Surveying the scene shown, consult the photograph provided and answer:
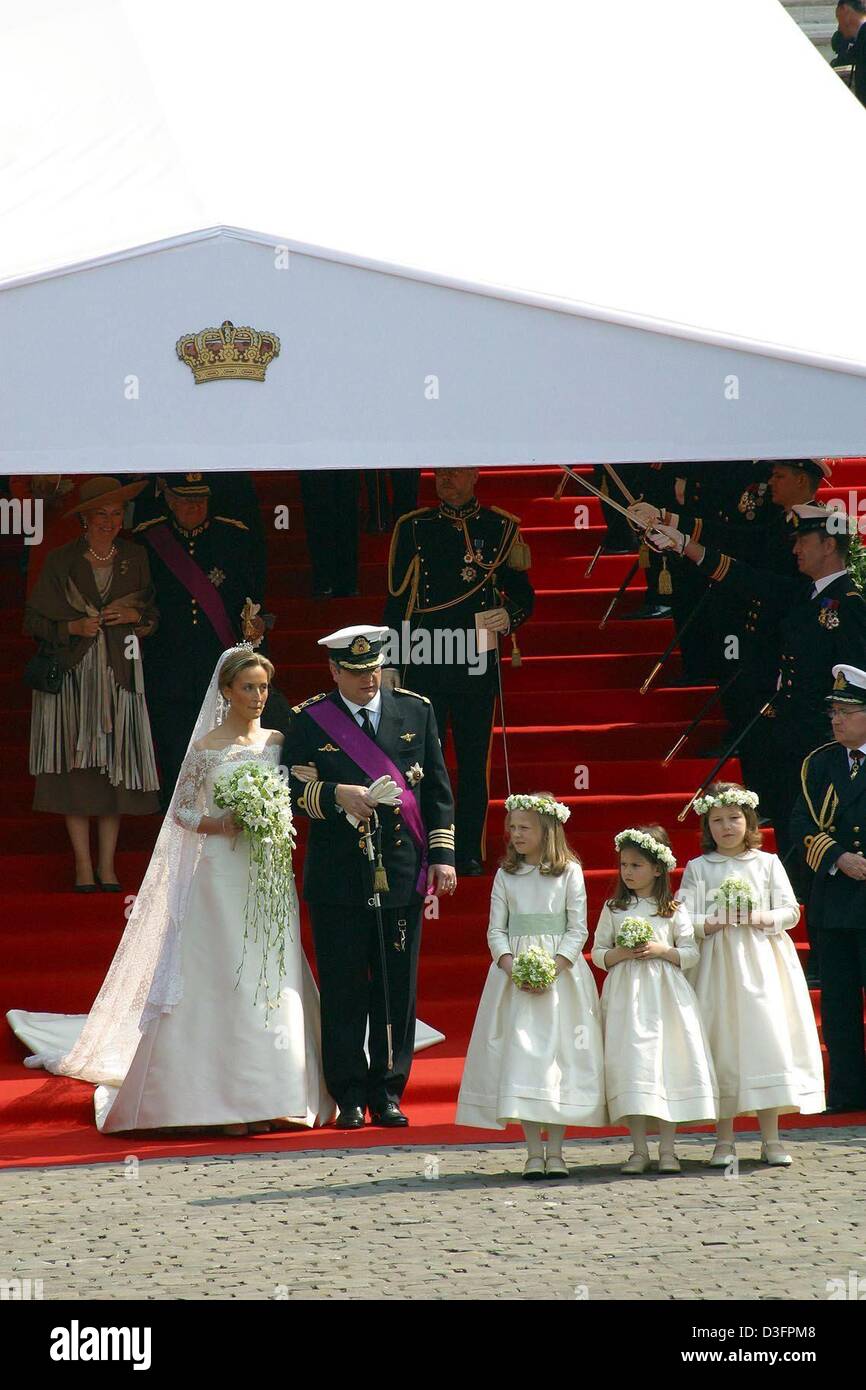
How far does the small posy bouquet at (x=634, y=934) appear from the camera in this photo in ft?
25.4

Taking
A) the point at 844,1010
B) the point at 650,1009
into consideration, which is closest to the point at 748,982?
the point at 650,1009

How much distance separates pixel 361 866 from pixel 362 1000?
0.51m

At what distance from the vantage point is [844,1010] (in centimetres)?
870

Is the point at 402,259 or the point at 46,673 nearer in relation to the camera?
the point at 402,259

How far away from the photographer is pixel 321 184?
7.73 meters

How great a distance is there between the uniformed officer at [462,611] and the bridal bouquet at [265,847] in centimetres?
204

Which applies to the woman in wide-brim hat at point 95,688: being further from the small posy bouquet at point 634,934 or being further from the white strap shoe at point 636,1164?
the white strap shoe at point 636,1164

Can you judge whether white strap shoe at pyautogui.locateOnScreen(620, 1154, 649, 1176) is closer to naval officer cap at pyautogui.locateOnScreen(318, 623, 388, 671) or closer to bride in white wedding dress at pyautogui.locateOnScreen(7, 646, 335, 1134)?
bride in white wedding dress at pyautogui.locateOnScreen(7, 646, 335, 1134)

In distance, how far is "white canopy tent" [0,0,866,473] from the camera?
7.18m

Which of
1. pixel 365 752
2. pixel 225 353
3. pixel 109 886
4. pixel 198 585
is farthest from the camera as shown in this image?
pixel 198 585

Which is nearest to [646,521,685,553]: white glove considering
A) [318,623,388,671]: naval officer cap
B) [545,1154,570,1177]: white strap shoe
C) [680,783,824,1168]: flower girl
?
[318,623,388,671]: naval officer cap

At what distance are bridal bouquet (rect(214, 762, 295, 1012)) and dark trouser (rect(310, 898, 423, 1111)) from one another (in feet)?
0.53

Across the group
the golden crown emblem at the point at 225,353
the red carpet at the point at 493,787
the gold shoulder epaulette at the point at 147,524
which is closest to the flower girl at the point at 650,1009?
the red carpet at the point at 493,787

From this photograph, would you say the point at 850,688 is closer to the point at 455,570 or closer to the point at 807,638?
the point at 807,638
